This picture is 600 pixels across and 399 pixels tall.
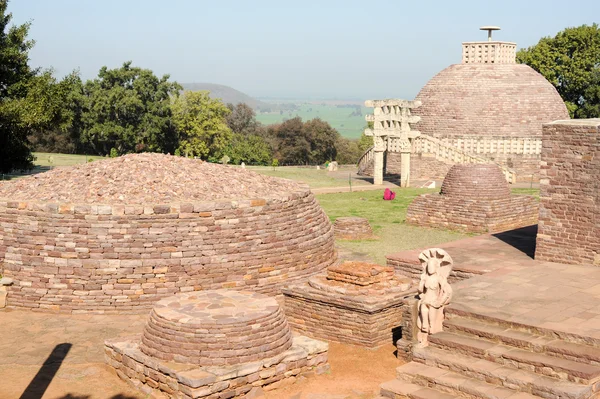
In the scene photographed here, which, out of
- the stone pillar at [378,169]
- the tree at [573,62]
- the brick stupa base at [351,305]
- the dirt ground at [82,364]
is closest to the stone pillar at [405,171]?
the stone pillar at [378,169]

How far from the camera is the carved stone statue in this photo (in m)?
11.3

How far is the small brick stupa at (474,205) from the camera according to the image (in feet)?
75.6

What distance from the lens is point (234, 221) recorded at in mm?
14688

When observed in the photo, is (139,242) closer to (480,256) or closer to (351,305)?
(351,305)

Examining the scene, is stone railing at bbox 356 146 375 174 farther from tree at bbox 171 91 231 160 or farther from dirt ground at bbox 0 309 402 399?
dirt ground at bbox 0 309 402 399

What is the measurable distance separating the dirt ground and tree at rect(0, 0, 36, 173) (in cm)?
2179

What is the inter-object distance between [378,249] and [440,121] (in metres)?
23.5

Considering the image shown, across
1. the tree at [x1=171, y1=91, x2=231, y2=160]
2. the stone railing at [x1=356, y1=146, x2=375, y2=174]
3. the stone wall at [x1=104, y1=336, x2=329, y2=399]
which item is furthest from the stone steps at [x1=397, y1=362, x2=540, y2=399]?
the tree at [x1=171, y1=91, x2=231, y2=160]

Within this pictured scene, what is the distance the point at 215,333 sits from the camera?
10.6 metres

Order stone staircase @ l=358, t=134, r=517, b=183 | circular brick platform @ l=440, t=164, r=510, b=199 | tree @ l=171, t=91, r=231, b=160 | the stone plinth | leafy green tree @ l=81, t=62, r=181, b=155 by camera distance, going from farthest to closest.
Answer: tree @ l=171, t=91, r=231, b=160 < leafy green tree @ l=81, t=62, r=181, b=155 < stone staircase @ l=358, t=134, r=517, b=183 < circular brick platform @ l=440, t=164, r=510, b=199 < the stone plinth

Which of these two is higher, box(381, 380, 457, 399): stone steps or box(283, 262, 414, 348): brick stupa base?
box(283, 262, 414, 348): brick stupa base

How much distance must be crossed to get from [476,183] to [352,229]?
15.2 ft

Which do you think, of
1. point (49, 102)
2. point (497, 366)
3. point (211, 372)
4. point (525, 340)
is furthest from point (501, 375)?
point (49, 102)

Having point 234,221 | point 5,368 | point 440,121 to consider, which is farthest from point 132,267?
point 440,121
